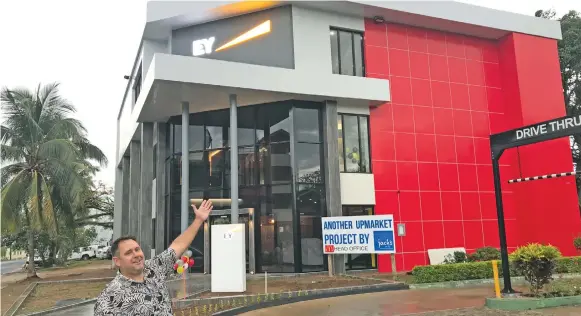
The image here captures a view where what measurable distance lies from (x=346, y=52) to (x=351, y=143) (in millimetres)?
3873

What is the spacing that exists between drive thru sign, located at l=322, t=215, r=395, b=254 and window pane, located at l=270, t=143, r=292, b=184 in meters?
2.45

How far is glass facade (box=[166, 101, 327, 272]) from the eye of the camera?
17.8 meters

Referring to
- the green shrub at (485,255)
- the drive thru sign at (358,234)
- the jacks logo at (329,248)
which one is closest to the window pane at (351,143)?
the drive thru sign at (358,234)

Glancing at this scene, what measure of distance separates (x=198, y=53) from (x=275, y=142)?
4.78 meters

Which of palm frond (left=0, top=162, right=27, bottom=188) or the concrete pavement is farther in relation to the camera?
palm frond (left=0, top=162, right=27, bottom=188)

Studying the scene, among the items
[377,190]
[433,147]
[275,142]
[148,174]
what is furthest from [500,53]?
[148,174]

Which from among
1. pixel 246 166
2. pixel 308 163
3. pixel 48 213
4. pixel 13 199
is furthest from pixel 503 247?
pixel 13 199

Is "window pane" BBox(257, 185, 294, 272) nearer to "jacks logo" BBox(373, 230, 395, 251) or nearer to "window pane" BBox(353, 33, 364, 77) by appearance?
"jacks logo" BBox(373, 230, 395, 251)

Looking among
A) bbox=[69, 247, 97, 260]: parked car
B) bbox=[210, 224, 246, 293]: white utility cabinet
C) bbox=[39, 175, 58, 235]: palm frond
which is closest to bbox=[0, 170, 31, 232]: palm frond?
bbox=[39, 175, 58, 235]: palm frond

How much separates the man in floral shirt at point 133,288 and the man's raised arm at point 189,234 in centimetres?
22

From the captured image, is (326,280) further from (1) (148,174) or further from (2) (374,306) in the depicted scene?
(1) (148,174)

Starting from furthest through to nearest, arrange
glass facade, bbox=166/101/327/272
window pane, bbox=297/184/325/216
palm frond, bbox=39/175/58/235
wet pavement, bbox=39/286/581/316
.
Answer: palm frond, bbox=39/175/58/235
window pane, bbox=297/184/325/216
glass facade, bbox=166/101/327/272
wet pavement, bbox=39/286/581/316

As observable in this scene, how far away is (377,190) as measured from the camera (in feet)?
62.4

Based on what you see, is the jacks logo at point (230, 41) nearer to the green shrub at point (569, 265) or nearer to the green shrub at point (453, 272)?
the green shrub at point (453, 272)
